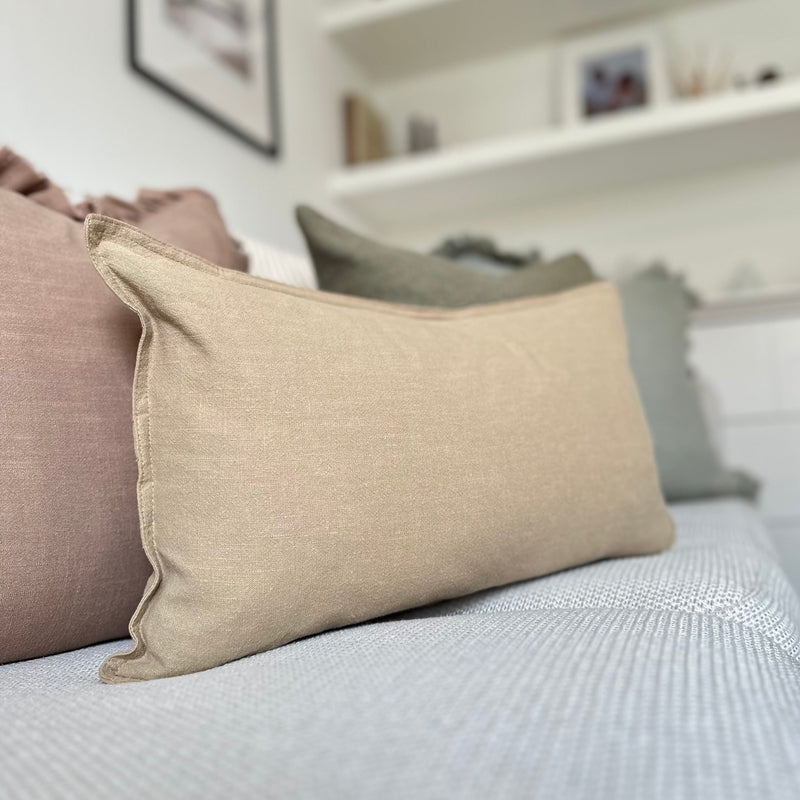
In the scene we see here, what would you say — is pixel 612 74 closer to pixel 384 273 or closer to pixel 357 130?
pixel 357 130

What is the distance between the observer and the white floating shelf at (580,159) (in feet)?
6.88

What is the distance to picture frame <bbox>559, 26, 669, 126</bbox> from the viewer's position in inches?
92.7

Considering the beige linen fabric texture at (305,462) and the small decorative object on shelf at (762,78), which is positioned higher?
the small decorative object on shelf at (762,78)

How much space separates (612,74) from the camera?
7.93 ft

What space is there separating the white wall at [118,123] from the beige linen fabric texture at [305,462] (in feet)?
3.14

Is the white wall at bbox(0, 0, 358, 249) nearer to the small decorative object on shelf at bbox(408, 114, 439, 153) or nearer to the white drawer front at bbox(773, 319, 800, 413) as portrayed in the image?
the small decorative object on shelf at bbox(408, 114, 439, 153)

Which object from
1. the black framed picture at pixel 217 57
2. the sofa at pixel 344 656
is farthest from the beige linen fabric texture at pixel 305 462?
the black framed picture at pixel 217 57

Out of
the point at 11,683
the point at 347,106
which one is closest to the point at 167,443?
the point at 11,683

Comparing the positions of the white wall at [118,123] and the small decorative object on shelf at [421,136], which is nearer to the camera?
the white wall at [118,123]

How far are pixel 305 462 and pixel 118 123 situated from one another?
1.27 meters

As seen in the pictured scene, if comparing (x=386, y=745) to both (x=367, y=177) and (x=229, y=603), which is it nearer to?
(x=229, y=603)

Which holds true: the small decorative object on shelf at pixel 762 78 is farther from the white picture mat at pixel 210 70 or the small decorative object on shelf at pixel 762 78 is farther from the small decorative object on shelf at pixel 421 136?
the white picture mat at pixel 210 70

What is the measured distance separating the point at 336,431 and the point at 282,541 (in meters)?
0.09

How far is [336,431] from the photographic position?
609mm
